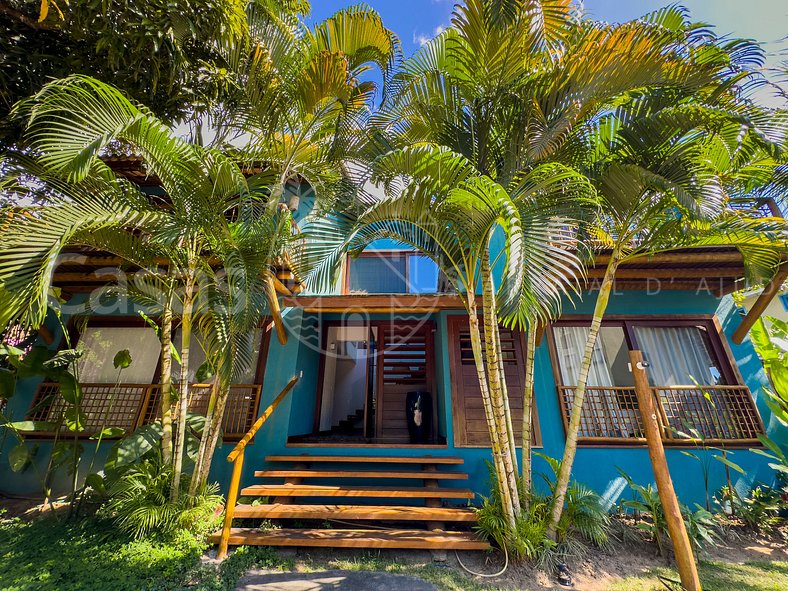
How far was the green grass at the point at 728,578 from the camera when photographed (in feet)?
9.21

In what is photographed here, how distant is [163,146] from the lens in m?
3.04

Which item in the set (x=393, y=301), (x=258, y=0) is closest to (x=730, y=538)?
(x=393, y=301)

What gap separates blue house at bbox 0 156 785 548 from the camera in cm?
443

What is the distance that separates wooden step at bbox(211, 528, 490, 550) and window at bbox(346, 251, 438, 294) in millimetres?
4474

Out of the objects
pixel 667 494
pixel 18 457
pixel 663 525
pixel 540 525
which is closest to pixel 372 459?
pixel 540 525

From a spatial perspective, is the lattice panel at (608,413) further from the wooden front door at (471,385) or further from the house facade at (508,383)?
the wooden front door at (471,385)

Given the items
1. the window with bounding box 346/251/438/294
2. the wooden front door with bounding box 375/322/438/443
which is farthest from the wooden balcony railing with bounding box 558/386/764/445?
the window with bounding box 346/251/438/294

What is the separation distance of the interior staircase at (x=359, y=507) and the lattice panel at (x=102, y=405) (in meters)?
2.51

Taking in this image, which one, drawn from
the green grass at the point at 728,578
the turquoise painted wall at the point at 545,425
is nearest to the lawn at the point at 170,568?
the green grass at the point at 728,578

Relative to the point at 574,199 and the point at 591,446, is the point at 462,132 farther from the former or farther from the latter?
the point at 591,446

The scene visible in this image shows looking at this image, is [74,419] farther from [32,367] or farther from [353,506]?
[353,506]

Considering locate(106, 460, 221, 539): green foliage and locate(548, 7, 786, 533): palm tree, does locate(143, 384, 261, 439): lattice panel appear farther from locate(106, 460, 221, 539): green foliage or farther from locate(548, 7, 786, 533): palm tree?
locate(548, 7, 786, 533): palm tree

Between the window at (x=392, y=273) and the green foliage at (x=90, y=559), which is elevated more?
the window at (x=392, y=273)

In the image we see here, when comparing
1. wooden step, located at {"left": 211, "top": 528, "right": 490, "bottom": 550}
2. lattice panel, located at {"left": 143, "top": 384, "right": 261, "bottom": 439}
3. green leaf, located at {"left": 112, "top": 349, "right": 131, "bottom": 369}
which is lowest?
wooden step, located at {"left": 211, "top": 528, "right": 490, "bottom": 550}
